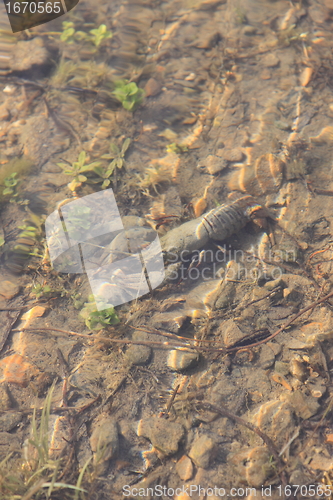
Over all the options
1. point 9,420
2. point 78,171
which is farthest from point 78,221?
point 9,420

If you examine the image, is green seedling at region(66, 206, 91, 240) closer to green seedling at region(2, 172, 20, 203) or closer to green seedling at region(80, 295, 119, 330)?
green seedling at region(2, 172, 20, 203)

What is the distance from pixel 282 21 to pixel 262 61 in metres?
0.78

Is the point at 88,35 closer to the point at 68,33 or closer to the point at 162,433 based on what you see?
the point at 68,33

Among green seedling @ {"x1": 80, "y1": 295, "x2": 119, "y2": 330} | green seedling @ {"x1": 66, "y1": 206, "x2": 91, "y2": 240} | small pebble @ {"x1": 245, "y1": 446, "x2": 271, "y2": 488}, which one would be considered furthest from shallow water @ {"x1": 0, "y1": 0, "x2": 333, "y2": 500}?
green seedling @ {"x1": 66, "y1": 206, "x2": 91, "y2": 240}

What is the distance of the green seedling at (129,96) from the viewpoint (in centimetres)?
472

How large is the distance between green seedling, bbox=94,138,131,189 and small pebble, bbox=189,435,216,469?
2990mm

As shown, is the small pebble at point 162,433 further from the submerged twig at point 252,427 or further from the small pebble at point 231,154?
the small pebble at point 231,154

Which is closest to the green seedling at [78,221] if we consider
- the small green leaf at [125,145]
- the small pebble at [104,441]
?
the small green leaf at [125,145]

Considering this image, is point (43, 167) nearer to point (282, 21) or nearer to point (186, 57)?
point (186, 57)

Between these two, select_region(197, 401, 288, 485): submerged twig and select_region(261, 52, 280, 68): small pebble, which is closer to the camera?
select_region(197, 401, 288, 485): submerged twig

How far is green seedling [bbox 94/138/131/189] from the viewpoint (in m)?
4.35

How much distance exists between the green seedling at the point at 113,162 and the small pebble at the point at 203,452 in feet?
9.81

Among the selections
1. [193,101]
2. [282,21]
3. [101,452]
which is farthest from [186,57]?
[101,452]

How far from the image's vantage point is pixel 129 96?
473cm
